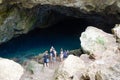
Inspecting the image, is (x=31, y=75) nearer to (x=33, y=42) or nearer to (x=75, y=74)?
(x=75, y=74)

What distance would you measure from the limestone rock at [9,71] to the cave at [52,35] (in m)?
5.76

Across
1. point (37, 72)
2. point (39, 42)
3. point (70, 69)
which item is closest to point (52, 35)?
point (39, 42)

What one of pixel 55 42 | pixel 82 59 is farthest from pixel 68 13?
pixel 82 59

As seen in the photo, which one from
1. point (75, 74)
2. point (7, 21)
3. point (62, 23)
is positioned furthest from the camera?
point (62, 23)

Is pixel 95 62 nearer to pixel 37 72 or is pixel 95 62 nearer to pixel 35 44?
pixel 37 72

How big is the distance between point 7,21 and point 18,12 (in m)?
1.73

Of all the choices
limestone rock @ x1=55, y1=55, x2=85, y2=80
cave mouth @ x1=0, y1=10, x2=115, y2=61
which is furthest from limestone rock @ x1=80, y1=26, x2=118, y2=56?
cave mouth @ x1=0, y1=10, x2=115, y2=61

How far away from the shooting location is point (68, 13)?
34.4 meters

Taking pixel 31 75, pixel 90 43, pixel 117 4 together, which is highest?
pixel 117 4

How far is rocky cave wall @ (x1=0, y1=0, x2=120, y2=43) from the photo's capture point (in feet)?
92.3

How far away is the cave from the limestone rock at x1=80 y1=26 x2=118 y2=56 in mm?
3898

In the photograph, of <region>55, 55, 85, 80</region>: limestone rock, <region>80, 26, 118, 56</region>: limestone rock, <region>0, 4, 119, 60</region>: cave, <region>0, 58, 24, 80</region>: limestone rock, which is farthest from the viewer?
<region>0, 4, 119, 60</region>: cave

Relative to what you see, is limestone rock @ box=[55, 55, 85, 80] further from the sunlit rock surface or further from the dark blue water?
the dark blue water

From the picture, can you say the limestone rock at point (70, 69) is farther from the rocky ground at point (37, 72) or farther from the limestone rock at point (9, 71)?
the limestone rock at point (9, 71)
